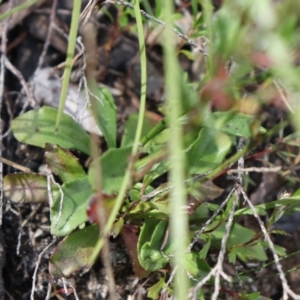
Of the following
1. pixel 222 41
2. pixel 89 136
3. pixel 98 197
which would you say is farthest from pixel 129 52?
pixel 98 197

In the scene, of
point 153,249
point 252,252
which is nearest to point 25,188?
point 153,249

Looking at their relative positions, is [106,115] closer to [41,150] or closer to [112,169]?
[41,150]

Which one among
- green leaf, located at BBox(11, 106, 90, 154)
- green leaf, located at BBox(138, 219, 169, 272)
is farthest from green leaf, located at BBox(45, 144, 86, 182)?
green leaf, located at BBox(138, 219, 169, 272)

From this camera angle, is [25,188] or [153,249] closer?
[153,249]

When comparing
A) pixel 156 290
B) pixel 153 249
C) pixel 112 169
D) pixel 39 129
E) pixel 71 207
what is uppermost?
pixel 112 169

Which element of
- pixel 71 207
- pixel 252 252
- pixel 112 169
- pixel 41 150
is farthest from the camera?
pixel 41 150

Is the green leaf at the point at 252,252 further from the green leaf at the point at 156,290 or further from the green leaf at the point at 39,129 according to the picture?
the green leaf at the point at 39,129
